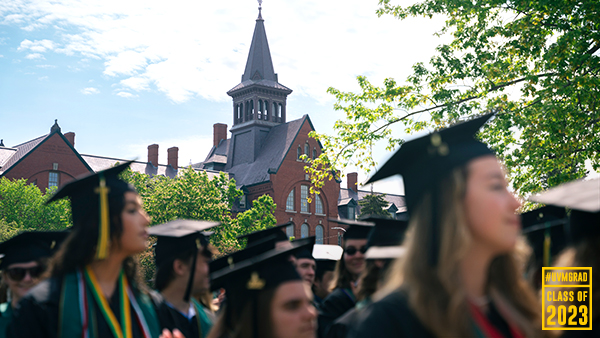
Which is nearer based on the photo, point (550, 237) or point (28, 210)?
point (550, 237)

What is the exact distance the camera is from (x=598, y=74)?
437 inches

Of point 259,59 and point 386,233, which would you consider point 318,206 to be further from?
point 386,233

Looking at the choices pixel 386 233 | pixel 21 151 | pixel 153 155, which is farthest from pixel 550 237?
pixel 153 155

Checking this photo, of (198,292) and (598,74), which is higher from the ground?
(598,74)

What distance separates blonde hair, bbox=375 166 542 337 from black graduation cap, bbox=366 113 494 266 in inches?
1.0

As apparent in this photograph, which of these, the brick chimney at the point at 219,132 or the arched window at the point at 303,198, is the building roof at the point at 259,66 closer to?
the arched window at the point at 303,198

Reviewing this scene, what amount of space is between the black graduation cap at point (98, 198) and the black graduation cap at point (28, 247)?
146 centimetres

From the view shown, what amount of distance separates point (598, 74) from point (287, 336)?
10409 millimetres

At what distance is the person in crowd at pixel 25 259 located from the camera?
483 cm

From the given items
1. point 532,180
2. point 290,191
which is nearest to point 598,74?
point 532,180

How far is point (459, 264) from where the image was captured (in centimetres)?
179

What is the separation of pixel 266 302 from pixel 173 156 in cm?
6056

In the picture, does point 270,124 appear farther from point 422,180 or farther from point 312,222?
point 422,180

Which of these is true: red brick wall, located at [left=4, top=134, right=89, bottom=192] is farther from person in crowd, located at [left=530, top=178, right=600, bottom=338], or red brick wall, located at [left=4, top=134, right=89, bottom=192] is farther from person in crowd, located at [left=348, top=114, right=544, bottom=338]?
person in crowd, located at [left=348, top=114, right=544, bottom=338]
